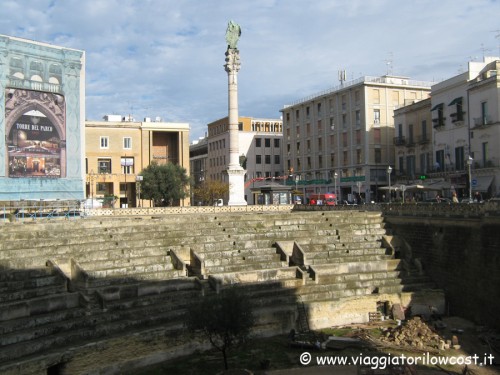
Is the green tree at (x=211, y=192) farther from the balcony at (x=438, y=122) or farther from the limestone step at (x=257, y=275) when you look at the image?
the limestone step at (x=257, y=275)

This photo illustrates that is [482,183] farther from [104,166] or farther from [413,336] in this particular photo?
[104,166]

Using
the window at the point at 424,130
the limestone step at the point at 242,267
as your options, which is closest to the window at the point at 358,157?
the window at the point at 424,130

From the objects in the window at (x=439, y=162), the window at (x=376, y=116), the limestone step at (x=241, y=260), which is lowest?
the limestone step at (x=241, y=260)

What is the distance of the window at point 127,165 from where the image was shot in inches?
2391

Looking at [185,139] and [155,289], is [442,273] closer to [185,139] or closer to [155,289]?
[155,289]

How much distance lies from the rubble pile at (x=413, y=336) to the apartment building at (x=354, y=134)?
3442 centimetres

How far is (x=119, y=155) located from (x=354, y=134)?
28842 millimetres

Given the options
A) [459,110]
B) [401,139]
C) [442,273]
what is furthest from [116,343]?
[401,139]

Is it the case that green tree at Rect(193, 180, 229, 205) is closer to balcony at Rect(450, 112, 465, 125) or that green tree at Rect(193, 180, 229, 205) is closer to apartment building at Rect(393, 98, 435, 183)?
apartment building at Rect(393, 98, 435, 183)

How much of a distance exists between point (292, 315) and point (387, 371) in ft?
24.4

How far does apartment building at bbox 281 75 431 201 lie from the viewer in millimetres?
58219

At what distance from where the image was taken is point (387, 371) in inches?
573

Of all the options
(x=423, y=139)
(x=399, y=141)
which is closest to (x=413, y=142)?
(x=423, y=139)

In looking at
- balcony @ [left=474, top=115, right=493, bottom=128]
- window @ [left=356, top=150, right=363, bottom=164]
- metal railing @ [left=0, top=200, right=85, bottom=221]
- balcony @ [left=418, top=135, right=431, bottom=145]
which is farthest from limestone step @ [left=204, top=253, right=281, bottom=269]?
window @ [left=356, top=150, right=363, bottom=164]
